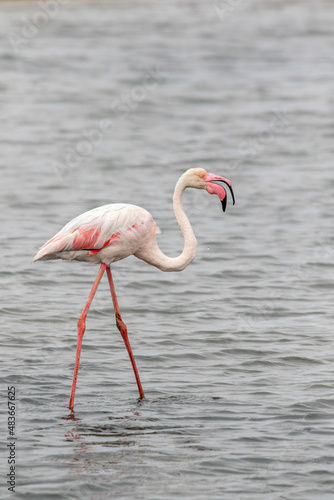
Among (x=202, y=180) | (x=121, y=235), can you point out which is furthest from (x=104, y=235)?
(x=202, y=180)

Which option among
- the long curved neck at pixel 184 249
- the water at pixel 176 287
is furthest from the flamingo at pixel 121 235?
the water at pixel 176 287

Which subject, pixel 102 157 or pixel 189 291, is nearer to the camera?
pixel 189 291

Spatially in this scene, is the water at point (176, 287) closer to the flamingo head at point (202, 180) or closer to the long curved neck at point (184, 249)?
the long curved neck at point (184, 249)

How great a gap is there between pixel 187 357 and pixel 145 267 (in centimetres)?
386

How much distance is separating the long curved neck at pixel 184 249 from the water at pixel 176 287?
1.17 metres

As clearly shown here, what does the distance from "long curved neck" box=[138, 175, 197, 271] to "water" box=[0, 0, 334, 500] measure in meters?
1.17

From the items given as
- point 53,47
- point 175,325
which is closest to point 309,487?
point 175,325

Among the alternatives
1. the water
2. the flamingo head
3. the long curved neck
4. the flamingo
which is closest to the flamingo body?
the flamingo

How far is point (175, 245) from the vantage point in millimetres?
14336

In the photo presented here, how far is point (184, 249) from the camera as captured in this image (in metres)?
8.91

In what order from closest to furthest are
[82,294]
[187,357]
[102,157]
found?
[187,357]
[82,294]
[102,157]

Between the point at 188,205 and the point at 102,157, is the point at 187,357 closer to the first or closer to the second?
the point at 188,205

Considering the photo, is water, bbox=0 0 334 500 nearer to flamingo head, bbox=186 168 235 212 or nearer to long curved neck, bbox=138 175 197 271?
long curved neck, bbox=138 175 197 271

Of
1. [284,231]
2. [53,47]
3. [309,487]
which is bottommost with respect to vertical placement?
[309,487]
